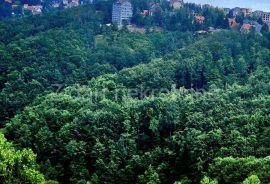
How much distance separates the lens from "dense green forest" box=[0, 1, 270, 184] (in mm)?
30484

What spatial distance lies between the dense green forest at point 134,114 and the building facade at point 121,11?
19248 millimetres

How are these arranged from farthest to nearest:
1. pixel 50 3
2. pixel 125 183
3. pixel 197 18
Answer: pixel 50 3, pixel 197 18, pixel 125 183

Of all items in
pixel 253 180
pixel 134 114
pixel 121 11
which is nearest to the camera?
pixel 253 180

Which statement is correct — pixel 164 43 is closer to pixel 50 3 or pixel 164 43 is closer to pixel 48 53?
pixel 48 53

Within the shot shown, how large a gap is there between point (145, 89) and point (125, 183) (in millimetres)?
18484

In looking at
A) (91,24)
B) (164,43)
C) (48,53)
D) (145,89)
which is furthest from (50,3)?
(145,89)

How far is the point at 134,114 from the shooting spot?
37906mm

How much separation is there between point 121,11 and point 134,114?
50.2 m

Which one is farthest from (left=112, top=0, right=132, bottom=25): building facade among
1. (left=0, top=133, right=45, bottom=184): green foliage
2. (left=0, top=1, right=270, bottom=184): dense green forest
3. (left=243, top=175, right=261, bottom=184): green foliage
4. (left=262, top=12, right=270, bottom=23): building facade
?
(left=243, top=175, right=261, bottom=184): green foliage

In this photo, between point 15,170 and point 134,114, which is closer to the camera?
point 15,170

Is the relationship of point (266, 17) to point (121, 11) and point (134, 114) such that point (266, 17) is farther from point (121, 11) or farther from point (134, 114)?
point (134, 114)

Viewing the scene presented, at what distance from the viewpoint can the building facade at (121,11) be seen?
281 ft

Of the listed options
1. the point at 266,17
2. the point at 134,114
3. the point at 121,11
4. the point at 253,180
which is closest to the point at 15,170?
the point at 134,114

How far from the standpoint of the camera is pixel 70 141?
115ft
